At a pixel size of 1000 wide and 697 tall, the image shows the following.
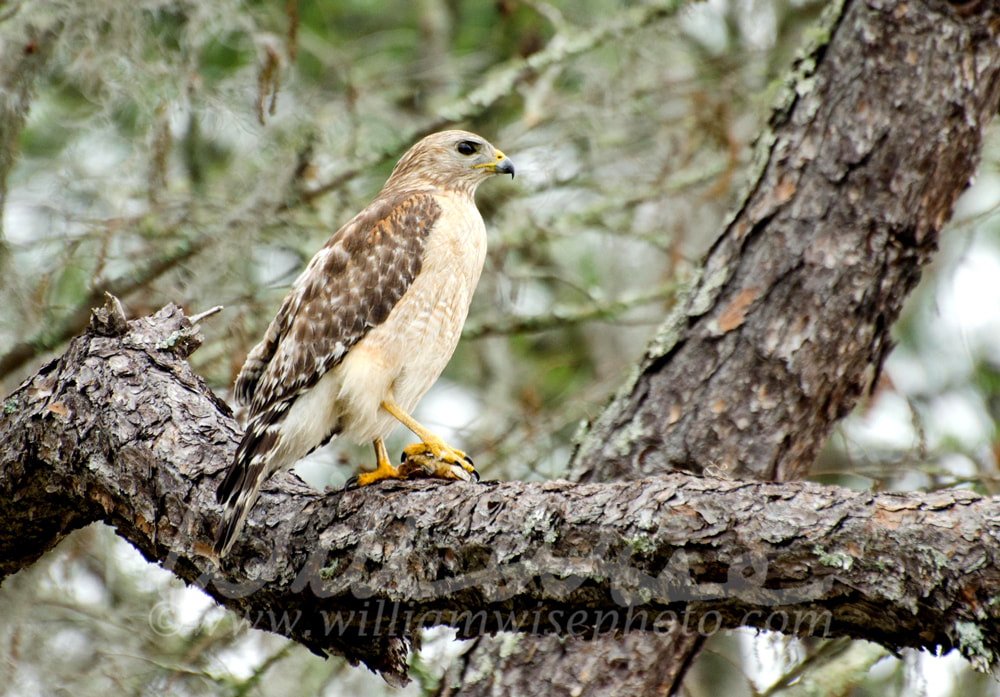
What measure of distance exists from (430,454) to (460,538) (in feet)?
3.40

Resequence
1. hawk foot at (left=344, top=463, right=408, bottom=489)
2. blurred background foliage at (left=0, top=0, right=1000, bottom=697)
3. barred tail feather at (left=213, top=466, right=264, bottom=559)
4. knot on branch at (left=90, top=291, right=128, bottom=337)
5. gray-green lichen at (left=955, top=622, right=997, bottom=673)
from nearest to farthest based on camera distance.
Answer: gray-green lichen at (left=955, top=622, right=997, bottom=673) < barred tail feather at (left=213, top=466, right=264, bottom=559) < hawk foot at (left=344, top=463, right=408, bottom=489) < knot on branch at (left=90, top=291, right=128, bottom=337) < blurred background foliage at (left=0, top=0, right=1000, bottom=697)

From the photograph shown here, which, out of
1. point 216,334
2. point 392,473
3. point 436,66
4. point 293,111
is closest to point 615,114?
point 436,66

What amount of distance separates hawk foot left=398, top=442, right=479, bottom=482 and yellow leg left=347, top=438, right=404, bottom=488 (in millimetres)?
48

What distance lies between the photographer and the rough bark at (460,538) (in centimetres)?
192

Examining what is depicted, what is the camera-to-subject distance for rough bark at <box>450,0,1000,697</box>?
336 cm

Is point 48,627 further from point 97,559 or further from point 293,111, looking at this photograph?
point 293,111

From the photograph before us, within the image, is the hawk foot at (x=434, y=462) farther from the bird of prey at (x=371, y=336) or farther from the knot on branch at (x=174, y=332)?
the knot on branch at (x=174, y=332)

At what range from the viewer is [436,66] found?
20.2 feet

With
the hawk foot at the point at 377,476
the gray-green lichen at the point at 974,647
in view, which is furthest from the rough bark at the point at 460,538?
the hawk foot at the point at 377,476

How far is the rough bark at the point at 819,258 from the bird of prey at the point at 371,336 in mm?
646

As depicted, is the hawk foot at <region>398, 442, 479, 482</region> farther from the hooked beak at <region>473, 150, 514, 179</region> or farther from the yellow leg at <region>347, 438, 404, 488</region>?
the hooked beak at <region>473, 150, 514, 179</region>

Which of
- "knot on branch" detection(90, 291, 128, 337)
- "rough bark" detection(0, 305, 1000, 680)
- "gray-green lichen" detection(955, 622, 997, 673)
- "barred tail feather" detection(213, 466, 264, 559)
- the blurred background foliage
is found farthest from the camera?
the blurred background foliage

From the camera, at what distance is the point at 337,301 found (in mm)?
3447

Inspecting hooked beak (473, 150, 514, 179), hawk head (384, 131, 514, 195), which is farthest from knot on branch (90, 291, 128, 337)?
hooked beak (473, 150, 514, 179)
